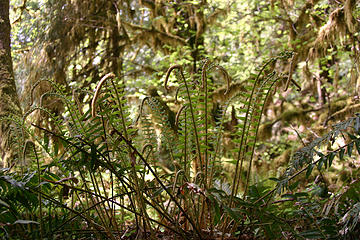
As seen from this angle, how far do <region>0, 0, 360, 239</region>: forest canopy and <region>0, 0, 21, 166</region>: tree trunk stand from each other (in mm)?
14

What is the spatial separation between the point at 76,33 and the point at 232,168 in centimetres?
303

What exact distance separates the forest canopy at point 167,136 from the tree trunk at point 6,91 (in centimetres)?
1

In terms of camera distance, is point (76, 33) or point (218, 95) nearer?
point (76, 33)

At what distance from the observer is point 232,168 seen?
14.3ft

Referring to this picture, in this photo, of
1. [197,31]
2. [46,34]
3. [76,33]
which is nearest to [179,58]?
[197,31]

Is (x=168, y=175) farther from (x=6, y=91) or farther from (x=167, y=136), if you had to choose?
(x=6, y=91)

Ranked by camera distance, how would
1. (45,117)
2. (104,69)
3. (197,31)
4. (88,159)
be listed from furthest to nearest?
(197,31) → (104,69) → (45,117) → (88,159)

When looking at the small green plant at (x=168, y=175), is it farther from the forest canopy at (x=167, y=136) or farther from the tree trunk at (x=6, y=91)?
the tree trunk at (x=6, y=91)

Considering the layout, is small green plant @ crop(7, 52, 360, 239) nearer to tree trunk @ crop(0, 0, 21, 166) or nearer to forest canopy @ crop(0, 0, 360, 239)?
forest canopy @ crop(0, 0, 360, 239)

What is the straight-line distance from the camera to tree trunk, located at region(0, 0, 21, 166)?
278 cm

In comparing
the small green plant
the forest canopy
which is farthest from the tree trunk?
the small green plant

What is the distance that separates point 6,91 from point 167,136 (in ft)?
7.03

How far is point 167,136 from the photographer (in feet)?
5.05

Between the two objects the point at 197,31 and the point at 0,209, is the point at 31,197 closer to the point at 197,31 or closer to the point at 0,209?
the point at 0,209
